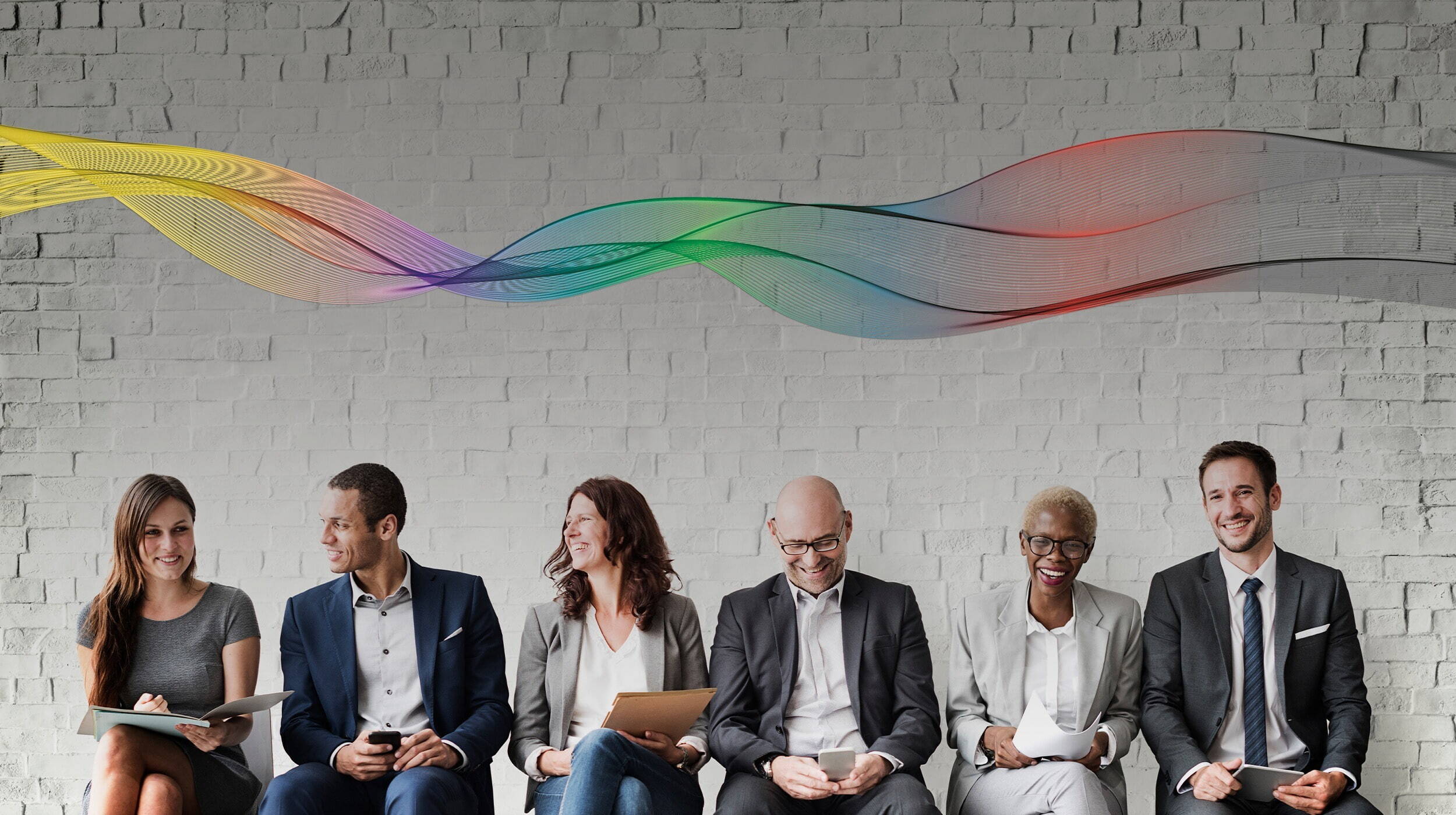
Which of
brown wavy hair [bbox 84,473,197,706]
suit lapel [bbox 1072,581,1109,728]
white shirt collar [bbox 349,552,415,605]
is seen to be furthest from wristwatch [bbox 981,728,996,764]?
brown wavy hair [bbox 84,473,197,706]

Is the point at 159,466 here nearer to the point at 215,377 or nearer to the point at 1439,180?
the point at 215,377

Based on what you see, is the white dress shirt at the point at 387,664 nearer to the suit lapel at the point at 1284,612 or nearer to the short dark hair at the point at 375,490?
the short dark hair at the point at 375,490

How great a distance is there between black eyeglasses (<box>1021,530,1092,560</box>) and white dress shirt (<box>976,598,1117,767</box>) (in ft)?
0.45

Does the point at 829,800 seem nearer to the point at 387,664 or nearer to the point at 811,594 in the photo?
the point at 811,594

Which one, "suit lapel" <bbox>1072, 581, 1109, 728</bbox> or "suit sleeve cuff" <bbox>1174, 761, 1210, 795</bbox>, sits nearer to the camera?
"suit sleeve cuff" <bbox>1174, 761, 1210, 795</bbox>

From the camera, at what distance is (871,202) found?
12.2ft

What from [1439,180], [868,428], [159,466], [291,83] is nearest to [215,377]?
[159,466]

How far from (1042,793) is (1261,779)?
1.73ft

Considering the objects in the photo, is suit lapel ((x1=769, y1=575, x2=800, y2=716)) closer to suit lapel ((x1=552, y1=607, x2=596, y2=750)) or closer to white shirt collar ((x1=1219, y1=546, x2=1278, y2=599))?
suit lapel ((x1=552, y1=607, x2=596, y2=750))

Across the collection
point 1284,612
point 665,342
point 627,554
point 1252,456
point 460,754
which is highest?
point 665,342

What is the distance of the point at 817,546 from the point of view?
123 inches

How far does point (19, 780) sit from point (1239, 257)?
401 centimetres

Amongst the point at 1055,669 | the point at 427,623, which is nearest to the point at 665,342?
the point at 427,623

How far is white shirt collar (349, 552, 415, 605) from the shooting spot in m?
3.12
